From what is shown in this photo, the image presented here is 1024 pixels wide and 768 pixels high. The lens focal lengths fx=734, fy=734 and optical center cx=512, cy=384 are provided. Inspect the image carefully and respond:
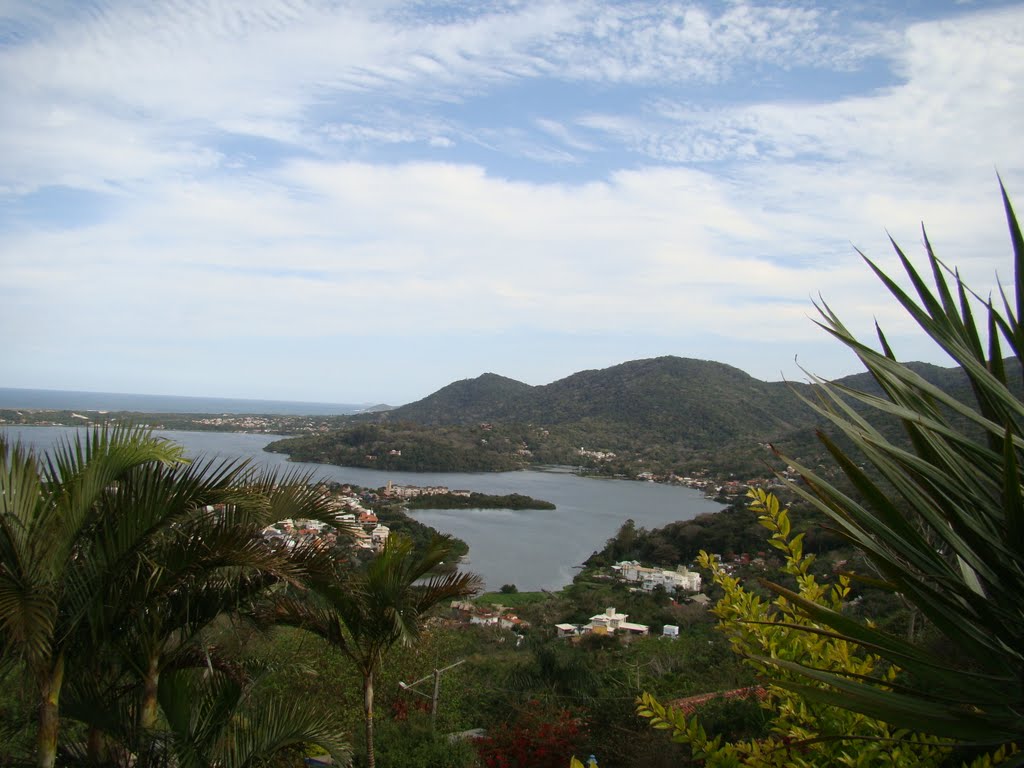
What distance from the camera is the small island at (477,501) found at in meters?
29.8

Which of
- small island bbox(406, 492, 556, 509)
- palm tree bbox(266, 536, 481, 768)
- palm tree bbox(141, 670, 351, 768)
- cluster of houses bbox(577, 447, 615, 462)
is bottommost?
small island bbox(406, 492, 556, 509)

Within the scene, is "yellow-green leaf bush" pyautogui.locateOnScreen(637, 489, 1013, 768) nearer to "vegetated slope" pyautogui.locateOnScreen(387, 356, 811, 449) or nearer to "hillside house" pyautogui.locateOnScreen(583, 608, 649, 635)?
"hillside house" pyautogui.locateOnScreen(583, 608, 649, 635)

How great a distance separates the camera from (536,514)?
30.3 meters

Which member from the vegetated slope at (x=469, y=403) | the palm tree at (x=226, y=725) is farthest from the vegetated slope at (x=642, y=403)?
the palm tree at (x=226, y=725)

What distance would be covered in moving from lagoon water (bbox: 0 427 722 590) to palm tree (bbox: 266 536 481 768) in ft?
27.7

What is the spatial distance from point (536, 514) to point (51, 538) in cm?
2883

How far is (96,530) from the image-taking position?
2133 mm

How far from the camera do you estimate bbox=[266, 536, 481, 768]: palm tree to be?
3455 millimetres

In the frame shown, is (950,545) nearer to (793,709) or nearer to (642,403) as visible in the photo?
(793,709)

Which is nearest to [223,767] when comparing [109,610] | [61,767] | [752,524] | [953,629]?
[61,767]

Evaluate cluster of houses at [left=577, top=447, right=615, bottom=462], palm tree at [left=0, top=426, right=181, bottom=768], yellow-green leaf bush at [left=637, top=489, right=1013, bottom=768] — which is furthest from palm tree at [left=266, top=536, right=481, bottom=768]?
cluster of houses at [left=577, top=447, right=615, bottom=462]

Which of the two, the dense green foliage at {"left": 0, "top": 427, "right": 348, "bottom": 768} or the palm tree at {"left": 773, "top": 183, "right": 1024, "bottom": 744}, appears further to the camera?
the dense green foliage at {"left": 0, "top": 427, "right": 348, "bottom": 768}

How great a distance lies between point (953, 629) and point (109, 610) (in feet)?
6.93

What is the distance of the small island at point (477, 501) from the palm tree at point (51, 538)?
27.1 metres
